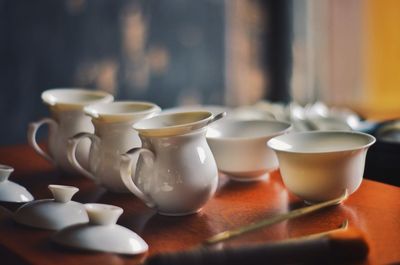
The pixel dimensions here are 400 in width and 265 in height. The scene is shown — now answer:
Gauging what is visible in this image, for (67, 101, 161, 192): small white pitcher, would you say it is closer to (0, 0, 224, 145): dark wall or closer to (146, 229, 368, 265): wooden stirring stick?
(146, 229, 368, 265): wooden stirring stick

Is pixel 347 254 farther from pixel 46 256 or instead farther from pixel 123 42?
pixel 123 42

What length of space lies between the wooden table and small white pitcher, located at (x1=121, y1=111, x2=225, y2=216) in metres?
0.03

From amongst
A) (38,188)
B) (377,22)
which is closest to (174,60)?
(377,22)

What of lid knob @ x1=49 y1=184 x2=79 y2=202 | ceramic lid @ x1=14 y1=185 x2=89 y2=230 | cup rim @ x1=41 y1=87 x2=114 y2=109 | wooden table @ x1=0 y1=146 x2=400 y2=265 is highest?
cup rim @ x1=41 y1=87 x2=114 y2=109

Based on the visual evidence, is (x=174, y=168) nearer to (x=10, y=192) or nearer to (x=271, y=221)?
(x=271, y=221)

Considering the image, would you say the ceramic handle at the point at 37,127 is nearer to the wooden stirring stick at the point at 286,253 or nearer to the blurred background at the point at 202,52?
the wooden stirring stick at the point at 286,253

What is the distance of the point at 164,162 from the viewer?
1121mm

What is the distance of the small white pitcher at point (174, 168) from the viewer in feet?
3.65

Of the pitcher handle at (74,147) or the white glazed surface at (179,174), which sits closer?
the white glazed surface at (179,174)

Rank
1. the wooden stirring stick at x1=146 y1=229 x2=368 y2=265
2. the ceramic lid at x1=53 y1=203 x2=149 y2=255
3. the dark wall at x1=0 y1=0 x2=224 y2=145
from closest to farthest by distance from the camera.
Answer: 1. the wooden stirring stick at x1=146 y1=229 x2=368 y2=265
2. the ceramic lid at x1=53 y1=203 x2=149 y2=255
3. the dark wall at x1=0 y1=0 x2=224 y2=145

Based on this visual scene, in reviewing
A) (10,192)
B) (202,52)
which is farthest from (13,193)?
(202,52)

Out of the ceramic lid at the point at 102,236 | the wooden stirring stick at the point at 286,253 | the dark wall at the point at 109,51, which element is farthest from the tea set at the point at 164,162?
the dark wall at the point at 109,51

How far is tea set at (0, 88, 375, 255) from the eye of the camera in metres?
1.06

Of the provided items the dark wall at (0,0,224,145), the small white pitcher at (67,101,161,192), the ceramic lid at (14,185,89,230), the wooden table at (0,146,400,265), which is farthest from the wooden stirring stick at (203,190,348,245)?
the dark wall at (0,0,224,145)
